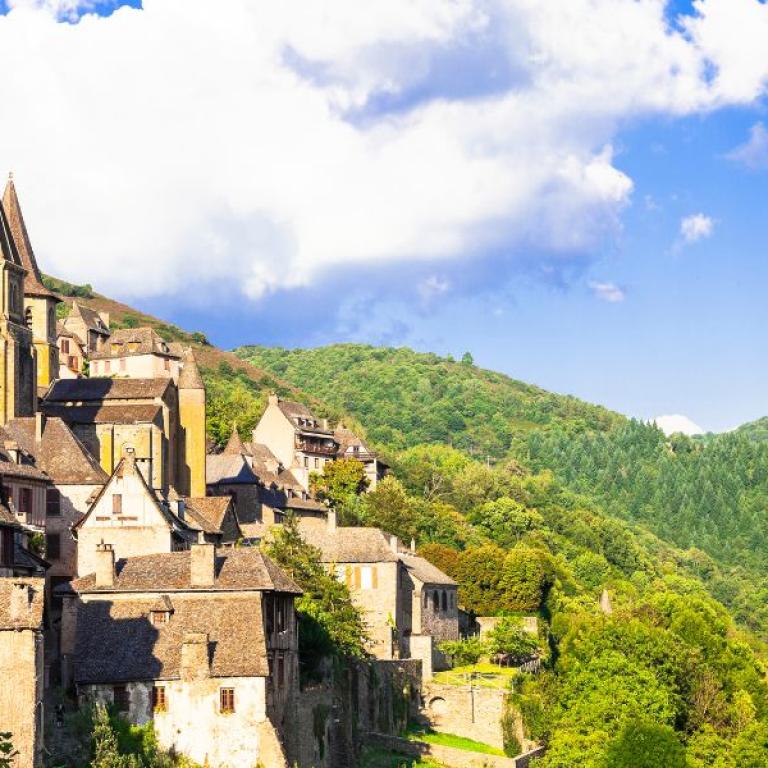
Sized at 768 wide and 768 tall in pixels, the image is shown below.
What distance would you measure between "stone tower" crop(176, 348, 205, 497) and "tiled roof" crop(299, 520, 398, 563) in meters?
7.60

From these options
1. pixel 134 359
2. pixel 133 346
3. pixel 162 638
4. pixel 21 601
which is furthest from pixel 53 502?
pixel 133 346

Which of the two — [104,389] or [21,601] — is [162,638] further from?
[104,389]

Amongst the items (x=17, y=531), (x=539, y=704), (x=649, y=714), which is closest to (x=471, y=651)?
(x=539, y=704)

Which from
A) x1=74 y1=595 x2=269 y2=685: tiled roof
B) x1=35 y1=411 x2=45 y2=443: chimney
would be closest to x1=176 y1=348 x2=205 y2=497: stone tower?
x1=35 y1=411 x2=45 y2=443: chimney

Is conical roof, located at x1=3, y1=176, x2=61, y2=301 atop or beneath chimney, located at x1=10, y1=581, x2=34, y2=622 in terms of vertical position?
atop

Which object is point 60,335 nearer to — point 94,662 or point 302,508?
point 302,508

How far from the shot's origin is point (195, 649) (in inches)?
2298

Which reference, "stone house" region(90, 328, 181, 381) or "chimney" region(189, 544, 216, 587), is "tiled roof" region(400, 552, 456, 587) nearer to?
"chimney" region(189, 544, 216, 587)

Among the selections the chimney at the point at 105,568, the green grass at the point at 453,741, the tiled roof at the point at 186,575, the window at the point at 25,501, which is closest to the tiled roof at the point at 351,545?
the green grass at the point at 453,741

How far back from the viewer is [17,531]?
216 ft

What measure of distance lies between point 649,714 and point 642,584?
245 feet

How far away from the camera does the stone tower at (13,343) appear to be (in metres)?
84.7

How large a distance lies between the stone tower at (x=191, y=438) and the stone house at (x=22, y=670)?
→ 43.9 meters

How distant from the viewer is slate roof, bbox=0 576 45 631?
49.4m
